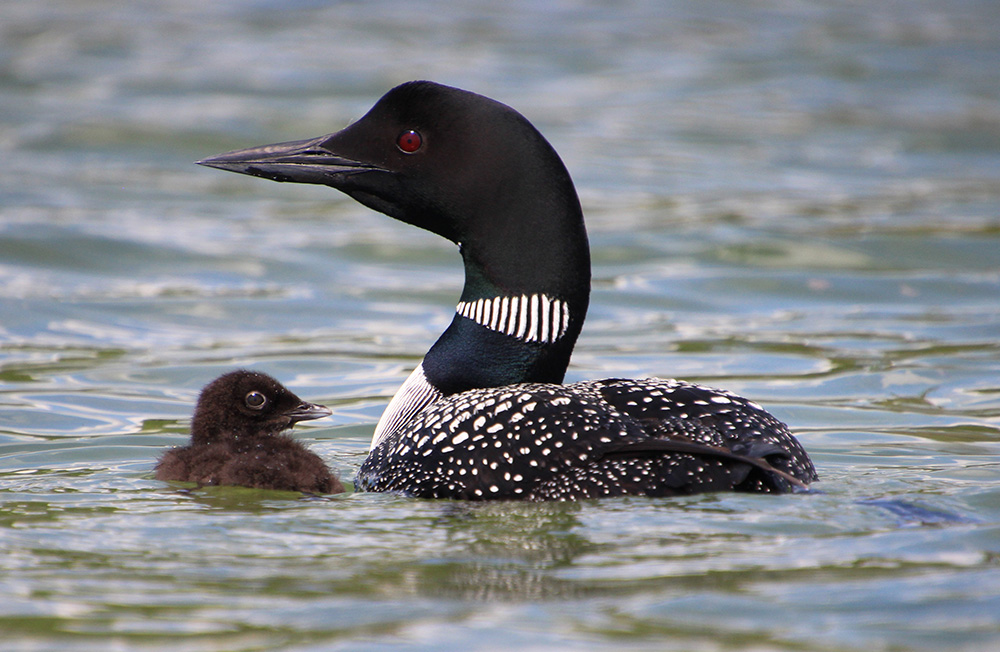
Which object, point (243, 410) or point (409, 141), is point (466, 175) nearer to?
point (409, 141)

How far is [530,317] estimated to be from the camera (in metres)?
4.05

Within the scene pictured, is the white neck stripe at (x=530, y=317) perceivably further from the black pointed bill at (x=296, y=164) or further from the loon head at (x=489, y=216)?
the black pointed bill at (x=296, y=164)

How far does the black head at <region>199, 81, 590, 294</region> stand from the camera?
158 inches

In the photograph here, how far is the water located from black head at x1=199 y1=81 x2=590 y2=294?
0.84m

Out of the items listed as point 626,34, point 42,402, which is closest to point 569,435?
point 42,402

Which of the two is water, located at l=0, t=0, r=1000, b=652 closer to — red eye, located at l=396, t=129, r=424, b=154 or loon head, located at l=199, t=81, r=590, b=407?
loon head, located at l=199, t=81, r=590, b=407

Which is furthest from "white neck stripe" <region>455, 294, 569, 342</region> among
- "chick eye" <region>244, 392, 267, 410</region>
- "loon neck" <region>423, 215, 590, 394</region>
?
"chick eye" <region>244, 392, 267, 410</region>

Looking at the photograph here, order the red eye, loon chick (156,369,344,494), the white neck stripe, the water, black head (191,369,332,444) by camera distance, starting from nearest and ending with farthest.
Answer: the water → loon chick (156,369,344,494) → the white neck stripe → the red eye → black head (191,369,332,444)

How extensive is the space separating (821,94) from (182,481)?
10691 millimetres

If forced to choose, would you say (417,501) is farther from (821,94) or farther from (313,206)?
(821,94)

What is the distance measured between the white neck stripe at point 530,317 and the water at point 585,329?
0.66 metres

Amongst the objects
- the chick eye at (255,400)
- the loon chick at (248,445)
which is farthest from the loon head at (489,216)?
the chick eye at (255,400)

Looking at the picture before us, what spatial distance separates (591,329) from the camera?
703 cm

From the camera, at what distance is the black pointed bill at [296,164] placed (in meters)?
4.23
